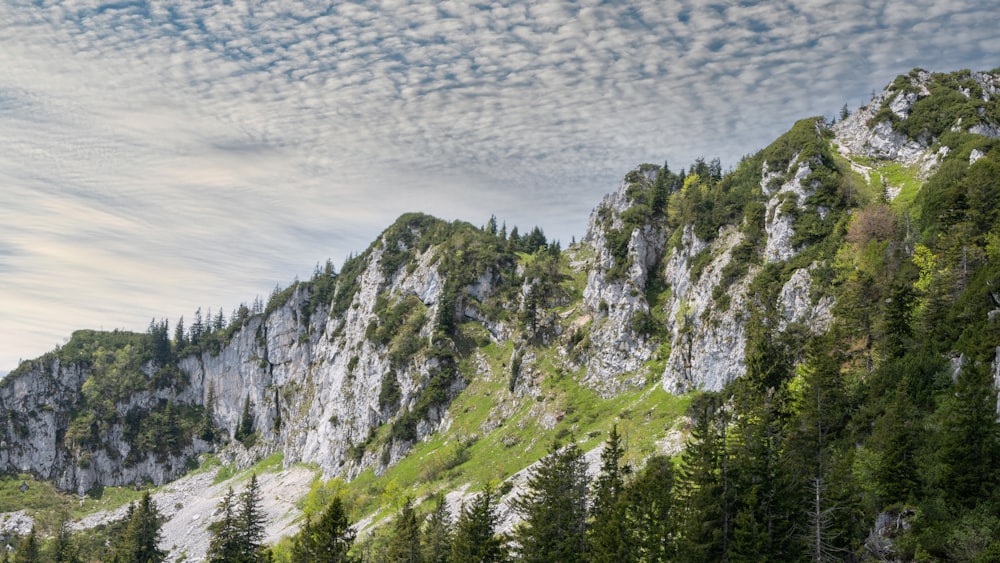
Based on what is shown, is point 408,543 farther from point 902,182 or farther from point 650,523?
point 902,182


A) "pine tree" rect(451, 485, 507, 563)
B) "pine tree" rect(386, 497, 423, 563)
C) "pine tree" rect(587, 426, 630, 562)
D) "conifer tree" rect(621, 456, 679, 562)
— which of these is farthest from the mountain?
"pine tree" rect(386, 497, 423, 563)

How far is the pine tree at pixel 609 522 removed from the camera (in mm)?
45688

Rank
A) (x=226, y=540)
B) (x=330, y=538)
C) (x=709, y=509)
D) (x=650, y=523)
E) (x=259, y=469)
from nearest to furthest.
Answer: (x=709, y=509) → (x=650, y=523) → (x=330, y=538) → (x=226, y=540) → (x=259, y=469)

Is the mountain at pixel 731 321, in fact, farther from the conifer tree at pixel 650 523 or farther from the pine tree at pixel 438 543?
the pine tree at pixel 438 543

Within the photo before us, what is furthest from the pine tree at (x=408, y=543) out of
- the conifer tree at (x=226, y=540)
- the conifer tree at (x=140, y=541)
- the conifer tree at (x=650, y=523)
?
the conifer tree at (x=140, y=541)

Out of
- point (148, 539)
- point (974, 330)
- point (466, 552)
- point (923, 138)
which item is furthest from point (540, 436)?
point (923, 138)

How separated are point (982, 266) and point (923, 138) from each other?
61.6m

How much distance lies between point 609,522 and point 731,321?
52.4 metres

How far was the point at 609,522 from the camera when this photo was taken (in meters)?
46.7

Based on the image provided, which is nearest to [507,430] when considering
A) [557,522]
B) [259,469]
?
[557,522]

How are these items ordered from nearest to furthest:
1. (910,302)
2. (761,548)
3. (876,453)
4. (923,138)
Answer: (761,548) < (876,453) < (910,302) < (923,138)

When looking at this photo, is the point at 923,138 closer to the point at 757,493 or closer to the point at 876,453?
the point at 876,453

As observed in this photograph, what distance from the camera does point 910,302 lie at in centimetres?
6350

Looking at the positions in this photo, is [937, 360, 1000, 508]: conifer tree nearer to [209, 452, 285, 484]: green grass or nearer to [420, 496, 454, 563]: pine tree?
[420, 496, 454, 563]: pine tree
